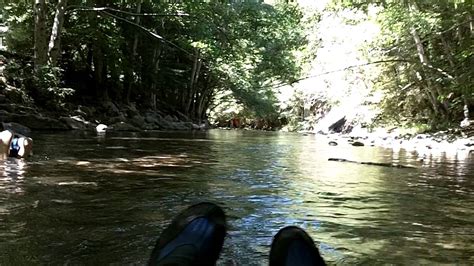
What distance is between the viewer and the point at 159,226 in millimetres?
3020

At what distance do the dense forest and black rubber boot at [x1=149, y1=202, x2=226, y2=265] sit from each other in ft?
22.9

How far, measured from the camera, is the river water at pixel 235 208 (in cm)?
253

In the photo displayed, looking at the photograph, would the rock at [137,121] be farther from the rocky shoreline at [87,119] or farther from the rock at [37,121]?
the rock at [37,121]

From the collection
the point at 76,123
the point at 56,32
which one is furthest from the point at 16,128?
the point at 56,32

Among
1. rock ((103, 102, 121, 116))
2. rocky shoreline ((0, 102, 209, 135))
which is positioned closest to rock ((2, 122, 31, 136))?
rocky shoreline ((0, 102, 209, 135))

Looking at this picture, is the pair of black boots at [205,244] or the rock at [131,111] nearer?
the pair of black boots at [205,244]

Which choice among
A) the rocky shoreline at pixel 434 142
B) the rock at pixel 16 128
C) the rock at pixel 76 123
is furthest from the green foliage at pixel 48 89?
the rocky shoreline at pixel 434 142

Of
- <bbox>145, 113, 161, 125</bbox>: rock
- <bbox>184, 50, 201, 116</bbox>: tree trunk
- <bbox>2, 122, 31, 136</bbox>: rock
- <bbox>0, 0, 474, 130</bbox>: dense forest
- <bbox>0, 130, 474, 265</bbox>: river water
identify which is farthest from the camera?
<bbox>184, 50, 201, 116</bbox>: tree trunk

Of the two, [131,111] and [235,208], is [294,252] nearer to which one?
[235,208]

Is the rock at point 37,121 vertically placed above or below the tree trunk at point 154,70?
below

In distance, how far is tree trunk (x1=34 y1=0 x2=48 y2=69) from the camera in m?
13.8

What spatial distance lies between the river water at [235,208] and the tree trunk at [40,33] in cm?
831

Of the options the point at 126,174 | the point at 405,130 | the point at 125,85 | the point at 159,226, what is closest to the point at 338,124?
the point at 405,130

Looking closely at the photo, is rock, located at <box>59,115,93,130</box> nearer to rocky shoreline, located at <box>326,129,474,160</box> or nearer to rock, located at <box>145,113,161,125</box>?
rock, located at <box>145,113,161,125</box>
